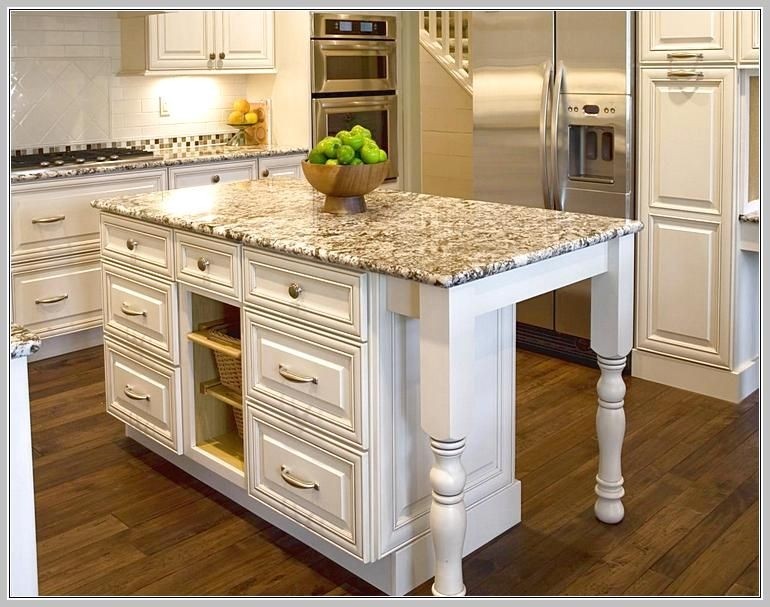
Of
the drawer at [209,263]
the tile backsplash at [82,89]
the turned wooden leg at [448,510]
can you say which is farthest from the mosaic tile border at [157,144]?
the turned wooden leg at [448,510]

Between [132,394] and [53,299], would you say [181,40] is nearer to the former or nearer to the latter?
[53,299]

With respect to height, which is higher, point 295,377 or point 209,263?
point 209,263

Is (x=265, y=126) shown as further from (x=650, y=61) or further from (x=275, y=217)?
(x=275, y=217)

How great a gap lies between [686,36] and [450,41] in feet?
8.04

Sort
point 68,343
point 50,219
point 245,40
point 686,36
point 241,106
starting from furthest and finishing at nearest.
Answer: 1. point 241,106
2. point 245,40
3. point 68,343
4. point 50,219
5. point 686,36

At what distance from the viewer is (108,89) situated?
17.5 ft

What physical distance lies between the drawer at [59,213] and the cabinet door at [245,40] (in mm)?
987

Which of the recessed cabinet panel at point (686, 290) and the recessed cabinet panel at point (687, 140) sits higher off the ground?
the recessed cabinet panel at point (687, 140)

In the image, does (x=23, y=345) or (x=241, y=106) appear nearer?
(x=23, y=345)

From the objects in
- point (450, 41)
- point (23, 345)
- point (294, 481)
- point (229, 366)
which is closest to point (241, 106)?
point (450, 41)

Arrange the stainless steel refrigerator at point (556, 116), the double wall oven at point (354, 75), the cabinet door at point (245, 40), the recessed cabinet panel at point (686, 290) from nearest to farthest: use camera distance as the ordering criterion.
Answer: the recessed cabinet panel at point (686, 290) < the stainless steel refrigerator at point (556, 116) < the cabinet door at point (245, 40) < the double wall oven at point (354, 75)

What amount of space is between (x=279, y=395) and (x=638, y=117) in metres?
2.28

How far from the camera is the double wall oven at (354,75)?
5637mm

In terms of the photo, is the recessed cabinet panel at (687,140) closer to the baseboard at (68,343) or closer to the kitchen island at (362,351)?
the kitchen island at (362,351)
